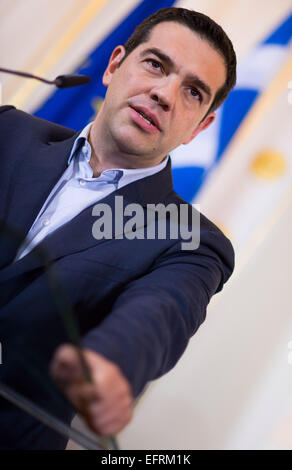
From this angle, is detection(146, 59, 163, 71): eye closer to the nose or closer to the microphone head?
the nose

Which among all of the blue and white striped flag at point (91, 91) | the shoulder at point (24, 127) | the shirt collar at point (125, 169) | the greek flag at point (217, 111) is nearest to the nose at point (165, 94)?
the shirt collar at point (125, 169)

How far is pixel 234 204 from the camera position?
1595 millimetres

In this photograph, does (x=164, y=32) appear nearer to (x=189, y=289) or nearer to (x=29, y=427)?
(x=189, y=289)

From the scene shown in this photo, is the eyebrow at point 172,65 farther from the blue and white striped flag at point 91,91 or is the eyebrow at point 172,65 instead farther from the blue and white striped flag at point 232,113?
the blue and white striped flag at point 91,91

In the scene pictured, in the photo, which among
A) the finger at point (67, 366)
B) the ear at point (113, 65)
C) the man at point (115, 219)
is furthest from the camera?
the ear at point (113, 65)

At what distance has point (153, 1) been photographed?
5.60 ft

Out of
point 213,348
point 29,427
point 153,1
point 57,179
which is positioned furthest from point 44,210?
point 153,1

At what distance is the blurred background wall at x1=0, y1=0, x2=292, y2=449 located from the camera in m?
1.39

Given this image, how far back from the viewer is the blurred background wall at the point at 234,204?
4.56ft

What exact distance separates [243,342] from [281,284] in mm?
204

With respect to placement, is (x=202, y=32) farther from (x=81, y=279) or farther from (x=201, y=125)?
(x=81, y=279)

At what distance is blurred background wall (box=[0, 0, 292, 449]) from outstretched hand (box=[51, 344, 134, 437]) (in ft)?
3.17

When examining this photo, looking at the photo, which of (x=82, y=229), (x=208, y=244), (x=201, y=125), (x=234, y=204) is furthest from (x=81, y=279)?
(x=234, y=204)

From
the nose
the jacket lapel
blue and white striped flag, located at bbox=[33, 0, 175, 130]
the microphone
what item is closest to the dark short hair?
the nose
